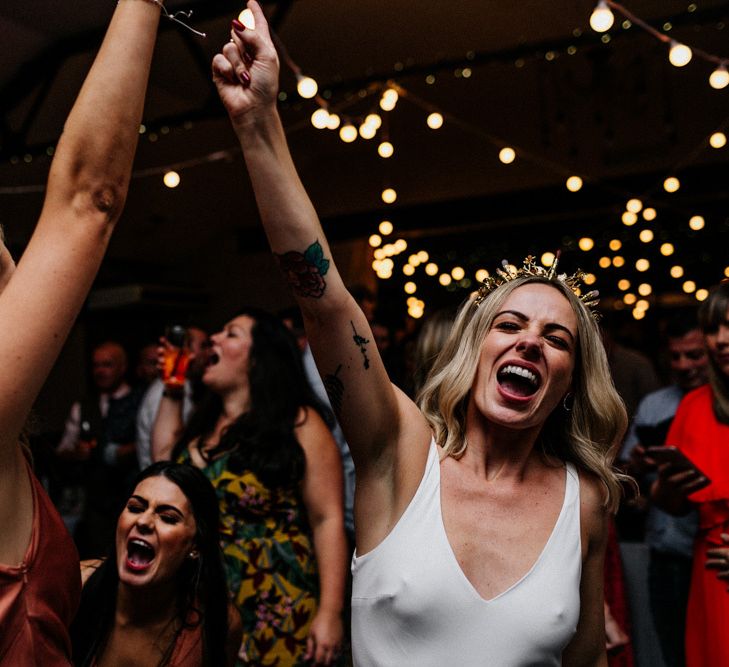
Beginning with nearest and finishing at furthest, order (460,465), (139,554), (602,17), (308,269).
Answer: (308,269) → (460,465) → (139,554) → (602,17)

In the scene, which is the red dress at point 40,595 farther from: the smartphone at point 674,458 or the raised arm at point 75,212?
the smartphone at point 674,458

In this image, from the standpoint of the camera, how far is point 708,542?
2477 millimetres

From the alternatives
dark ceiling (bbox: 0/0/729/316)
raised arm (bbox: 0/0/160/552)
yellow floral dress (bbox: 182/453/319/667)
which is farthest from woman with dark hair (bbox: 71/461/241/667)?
dark ceiling (bbox: 0/0/729/316)

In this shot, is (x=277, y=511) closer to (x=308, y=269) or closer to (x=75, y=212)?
(x=308, y=269)

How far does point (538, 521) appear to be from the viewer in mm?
1497

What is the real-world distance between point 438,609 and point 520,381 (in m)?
0.46

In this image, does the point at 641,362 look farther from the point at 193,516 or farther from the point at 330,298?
the point at 330,298

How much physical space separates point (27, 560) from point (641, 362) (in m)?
4.14

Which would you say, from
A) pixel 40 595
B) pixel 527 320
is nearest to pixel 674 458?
pixel 527 320

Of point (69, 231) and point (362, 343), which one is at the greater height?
point (362, 343)

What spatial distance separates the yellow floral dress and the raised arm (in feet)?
5.10

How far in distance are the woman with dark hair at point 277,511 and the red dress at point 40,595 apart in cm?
133

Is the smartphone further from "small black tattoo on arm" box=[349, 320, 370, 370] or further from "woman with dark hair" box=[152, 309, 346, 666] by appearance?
"small black tattoo on arm" box=[349, 320, 370, 370]

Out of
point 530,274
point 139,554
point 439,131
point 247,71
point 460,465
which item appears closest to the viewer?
point 247,71
